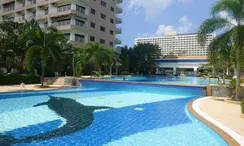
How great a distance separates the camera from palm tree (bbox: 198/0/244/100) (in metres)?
10.4

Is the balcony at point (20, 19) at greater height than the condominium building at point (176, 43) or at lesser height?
lesser

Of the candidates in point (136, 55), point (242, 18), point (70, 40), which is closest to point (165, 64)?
A: point (136, 55)

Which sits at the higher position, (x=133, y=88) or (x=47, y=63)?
(x=47, y=63)

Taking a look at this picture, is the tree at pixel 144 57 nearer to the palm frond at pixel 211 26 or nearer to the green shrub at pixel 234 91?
the green shrub at pixel 234 91

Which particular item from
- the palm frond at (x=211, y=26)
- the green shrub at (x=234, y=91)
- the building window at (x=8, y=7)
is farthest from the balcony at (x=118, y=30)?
the green shrub at (x=234, y=91)

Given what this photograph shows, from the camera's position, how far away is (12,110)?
31.3 feet

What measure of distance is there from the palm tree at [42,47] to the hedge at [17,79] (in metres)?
3.01

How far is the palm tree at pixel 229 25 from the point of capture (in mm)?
10422

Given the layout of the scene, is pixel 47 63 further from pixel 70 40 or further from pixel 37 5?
pixel 37 5

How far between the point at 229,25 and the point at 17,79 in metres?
18.9

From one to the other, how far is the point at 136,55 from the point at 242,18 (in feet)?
136

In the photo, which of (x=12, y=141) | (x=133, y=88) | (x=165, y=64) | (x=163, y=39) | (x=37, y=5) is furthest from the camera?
(x=163, y=39)

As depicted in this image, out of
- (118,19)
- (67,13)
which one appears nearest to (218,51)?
(67,13)

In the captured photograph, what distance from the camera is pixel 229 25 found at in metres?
11.3
